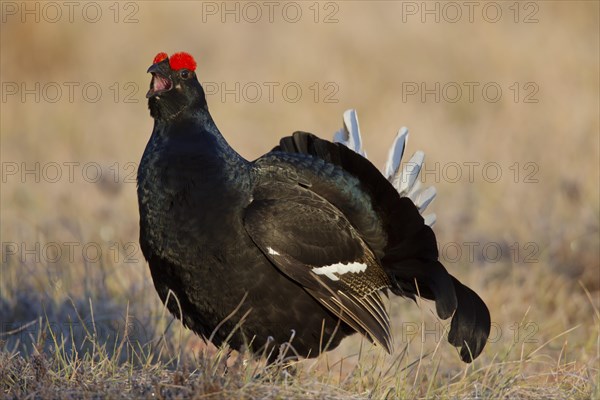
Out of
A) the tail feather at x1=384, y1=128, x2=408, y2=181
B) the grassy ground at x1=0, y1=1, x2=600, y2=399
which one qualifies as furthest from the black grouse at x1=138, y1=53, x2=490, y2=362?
the tail feather at x1=384, y1=128, x2=408, y2=181

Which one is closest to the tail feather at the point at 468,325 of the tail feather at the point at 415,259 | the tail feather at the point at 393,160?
the tail feather at the point at 415,259

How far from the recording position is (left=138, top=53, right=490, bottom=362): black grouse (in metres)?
3.58

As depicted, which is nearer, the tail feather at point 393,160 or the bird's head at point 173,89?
the bird's head at point 173,89

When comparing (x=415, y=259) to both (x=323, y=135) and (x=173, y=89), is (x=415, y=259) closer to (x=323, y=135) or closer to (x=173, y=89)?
(x=173, y=89)

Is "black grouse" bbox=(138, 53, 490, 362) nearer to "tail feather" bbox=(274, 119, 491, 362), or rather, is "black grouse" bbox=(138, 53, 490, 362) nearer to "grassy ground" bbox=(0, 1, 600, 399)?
"tail feather" bbox=(274, 119, 491, 362)

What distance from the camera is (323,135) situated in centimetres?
851

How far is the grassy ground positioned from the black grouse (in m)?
0.18

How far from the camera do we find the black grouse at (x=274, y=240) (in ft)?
11.7

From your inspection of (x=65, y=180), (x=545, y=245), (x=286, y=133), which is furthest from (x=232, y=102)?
(x=545, y=245)

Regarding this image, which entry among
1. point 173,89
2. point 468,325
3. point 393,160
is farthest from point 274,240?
point 393,160

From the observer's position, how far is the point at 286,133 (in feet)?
28.4

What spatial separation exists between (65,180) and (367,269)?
403 cm

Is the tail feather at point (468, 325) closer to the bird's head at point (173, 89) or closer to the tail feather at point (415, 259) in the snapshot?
the tail feather at point (415, 259)

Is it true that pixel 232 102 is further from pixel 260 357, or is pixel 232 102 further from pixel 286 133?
pixel 260 357
